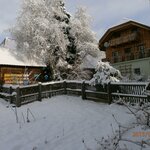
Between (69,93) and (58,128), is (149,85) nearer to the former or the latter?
(58,128)

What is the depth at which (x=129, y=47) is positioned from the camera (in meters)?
31.4

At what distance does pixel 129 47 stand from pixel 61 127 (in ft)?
85.8

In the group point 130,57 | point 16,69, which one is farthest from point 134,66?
Result: point 16,69

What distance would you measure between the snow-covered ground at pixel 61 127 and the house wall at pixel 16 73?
12.9m

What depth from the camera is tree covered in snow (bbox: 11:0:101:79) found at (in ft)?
77.2

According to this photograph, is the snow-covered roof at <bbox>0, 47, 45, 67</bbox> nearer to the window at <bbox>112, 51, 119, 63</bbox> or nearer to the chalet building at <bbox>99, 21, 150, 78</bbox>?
the chalet building at <bbox>99, 21, 150, 78</bbox>

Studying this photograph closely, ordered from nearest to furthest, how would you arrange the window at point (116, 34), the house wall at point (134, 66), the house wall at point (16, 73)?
the house wall at point (16, 73) < the house wall at point (134, 66) < the window at point (116, 34)

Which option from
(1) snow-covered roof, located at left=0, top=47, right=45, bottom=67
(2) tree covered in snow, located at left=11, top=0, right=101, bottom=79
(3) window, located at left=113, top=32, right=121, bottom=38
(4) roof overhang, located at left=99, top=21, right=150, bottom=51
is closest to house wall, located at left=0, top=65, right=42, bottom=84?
(1) snow-covered roof, located at left=0, top=47, right=45, bottom=67

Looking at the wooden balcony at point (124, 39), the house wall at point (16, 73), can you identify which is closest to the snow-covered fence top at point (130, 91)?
the house wall at point (16, 73)

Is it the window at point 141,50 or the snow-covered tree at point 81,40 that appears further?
the window at point 141,50

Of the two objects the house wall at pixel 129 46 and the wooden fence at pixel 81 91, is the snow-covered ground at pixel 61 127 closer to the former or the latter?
the wooden fence at pixel 81 91

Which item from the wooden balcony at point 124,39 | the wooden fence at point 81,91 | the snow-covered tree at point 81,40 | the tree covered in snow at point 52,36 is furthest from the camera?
the wooden balcony at point 124,39

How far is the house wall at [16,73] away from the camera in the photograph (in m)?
22.9

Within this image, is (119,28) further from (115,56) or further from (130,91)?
(130,91)
